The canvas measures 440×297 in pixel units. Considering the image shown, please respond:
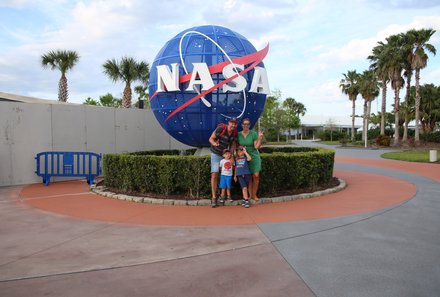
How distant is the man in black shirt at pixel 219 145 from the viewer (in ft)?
25.0

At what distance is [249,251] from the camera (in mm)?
4758

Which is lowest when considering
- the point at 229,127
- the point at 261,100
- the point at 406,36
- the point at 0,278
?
the point at 0,278

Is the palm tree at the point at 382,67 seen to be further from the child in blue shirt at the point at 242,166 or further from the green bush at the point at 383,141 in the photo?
the child in blue shirt at the point at 242,166

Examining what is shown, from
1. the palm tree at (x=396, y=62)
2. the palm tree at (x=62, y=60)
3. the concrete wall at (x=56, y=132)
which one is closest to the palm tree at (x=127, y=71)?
the palm tree at (x=62, y=60)

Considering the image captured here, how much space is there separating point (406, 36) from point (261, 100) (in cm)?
3164

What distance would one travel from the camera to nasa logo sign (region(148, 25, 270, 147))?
30.0 feet

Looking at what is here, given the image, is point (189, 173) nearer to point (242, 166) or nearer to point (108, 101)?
point (242, 166)

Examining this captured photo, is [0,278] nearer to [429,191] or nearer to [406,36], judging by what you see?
[429,191]

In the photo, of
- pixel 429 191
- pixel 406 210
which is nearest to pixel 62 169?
pixel 406 210

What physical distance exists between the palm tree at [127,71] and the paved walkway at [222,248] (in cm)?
1917

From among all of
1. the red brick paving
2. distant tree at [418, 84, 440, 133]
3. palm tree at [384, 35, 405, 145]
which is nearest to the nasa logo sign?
the red brick paving

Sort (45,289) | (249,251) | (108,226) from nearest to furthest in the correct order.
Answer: (45,289) → (249,251) → (108,226)

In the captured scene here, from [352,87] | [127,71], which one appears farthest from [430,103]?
[127,71]

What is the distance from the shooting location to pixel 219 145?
769cm
